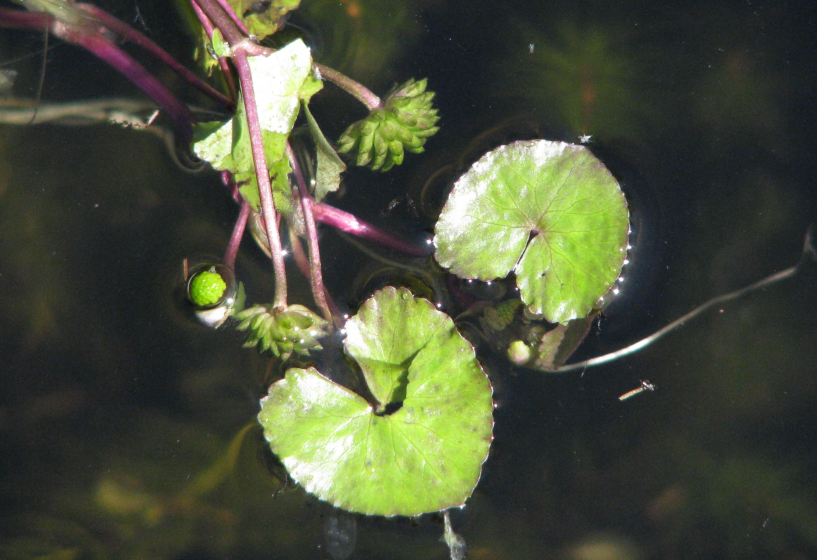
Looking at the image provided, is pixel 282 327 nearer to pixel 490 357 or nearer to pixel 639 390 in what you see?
pixel 490 357

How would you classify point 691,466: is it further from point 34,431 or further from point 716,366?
point 34,431

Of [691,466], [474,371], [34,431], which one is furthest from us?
[34,431]

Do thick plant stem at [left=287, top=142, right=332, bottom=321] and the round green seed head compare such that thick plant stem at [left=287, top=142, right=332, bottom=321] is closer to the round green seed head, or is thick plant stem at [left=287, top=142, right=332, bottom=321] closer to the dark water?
the dark water

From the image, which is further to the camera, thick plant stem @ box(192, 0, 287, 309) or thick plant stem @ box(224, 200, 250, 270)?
thick plant stem @ box(224, 200, 250, 270)

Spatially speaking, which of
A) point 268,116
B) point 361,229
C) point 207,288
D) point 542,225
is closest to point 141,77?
point 268,116

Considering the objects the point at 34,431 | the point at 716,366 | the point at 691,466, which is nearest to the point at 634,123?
the point at 716,366

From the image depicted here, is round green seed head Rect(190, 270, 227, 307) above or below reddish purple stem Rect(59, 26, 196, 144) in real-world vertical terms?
below

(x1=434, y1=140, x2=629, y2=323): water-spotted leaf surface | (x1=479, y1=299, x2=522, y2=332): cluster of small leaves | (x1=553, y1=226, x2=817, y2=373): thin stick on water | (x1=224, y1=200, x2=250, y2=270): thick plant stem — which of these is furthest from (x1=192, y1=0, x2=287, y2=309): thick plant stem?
(x1=553, y1=226, x2=817, y2=373): thin stick on water
